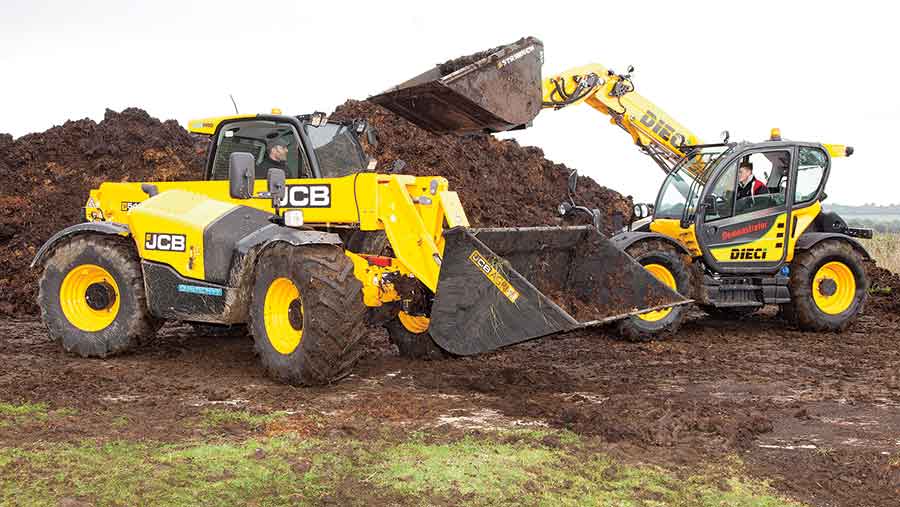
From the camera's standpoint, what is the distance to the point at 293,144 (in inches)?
321

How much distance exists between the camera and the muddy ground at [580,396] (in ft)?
18.3

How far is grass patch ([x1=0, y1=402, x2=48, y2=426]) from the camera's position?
599 centimetres

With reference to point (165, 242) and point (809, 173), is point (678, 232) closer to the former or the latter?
point (809, 173)

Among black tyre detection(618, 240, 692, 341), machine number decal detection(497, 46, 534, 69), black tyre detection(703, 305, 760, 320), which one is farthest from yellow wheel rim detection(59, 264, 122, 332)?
black tyre detection(703, 305, 760, 320)

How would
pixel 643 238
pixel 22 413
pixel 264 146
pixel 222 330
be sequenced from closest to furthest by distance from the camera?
pixel 22 413
pixel 264 146
pixel 222 330
pixel 643 238

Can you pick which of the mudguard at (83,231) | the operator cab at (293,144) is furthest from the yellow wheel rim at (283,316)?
the mudguard at (83,231)

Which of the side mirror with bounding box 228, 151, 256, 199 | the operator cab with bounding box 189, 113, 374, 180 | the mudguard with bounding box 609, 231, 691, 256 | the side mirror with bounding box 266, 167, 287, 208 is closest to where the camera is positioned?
the side mirror with bounding box 228, 151, 256, 199

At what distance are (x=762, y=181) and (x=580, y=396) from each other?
5.30 metres

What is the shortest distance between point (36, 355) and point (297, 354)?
3291 millimetres

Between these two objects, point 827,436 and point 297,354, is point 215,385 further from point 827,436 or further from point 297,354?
point 827,436

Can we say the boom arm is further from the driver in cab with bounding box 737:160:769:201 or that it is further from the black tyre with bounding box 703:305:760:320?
the black tyre with bounding box 703:305:760:320

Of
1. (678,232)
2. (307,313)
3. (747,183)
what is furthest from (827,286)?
(307,313)

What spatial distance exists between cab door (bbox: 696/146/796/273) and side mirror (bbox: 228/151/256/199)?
5.73m

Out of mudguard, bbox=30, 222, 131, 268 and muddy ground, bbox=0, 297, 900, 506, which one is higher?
mudguard, bbox=30, 222, 131, 268
